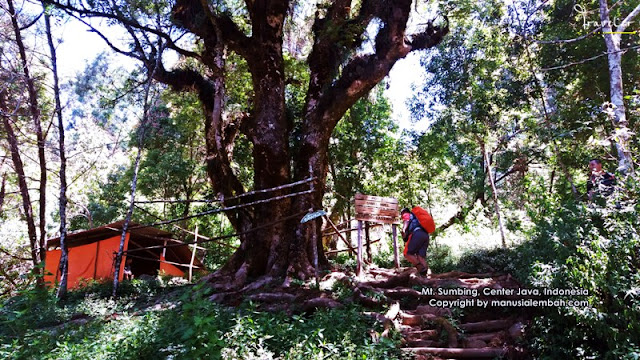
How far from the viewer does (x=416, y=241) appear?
7496 millimetres

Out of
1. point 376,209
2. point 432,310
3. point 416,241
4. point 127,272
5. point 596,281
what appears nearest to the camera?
point 596,281

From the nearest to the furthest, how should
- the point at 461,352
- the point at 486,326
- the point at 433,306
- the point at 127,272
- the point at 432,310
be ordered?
1. the point at 461,352
2. the point at 486,326
3. the point at 432,310
4. the point at 433,306
5. the point at 127,272

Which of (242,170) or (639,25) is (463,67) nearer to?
(639,25)

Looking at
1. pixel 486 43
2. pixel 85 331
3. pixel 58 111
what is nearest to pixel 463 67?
pixel 486 43

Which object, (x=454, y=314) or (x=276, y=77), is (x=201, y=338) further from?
(x=276, y=77)

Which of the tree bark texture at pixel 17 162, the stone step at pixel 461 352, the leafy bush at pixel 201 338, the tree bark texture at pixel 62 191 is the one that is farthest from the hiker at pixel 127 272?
the stone step at pixel 461 352

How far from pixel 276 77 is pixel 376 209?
3429 millimetres

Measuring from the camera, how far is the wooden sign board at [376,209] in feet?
24.5

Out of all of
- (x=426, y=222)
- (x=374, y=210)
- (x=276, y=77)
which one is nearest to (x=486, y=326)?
(x=426, y=222)

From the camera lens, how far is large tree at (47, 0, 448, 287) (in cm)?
803

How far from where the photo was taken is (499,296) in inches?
224

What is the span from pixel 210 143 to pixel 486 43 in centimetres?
796

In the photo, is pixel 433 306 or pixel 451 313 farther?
pixel 433 306

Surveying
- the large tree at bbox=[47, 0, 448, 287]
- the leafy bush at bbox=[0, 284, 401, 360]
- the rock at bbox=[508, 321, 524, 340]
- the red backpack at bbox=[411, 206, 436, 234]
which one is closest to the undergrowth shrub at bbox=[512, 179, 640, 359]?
the rock at bbox=[508, 321, 524, 340]
